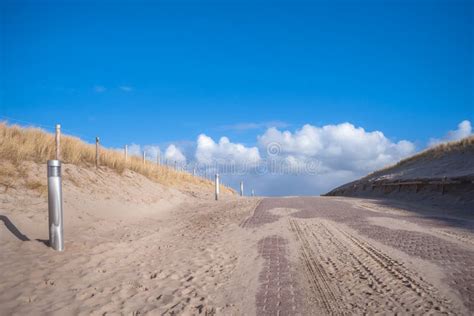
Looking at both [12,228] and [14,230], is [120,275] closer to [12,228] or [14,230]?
[14,230]

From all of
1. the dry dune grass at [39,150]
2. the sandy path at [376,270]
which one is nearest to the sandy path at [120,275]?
the sandy path at [376,270]

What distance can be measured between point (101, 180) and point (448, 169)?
1999 cm

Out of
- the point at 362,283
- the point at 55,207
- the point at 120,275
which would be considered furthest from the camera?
the point at 55,207

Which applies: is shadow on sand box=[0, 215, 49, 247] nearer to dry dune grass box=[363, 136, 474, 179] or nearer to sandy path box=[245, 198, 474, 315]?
sandy path box=[245, 198, 474, 315]

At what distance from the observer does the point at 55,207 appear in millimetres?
6098

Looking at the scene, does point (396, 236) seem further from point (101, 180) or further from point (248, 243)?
point (101, 180)

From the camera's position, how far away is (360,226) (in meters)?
9.24

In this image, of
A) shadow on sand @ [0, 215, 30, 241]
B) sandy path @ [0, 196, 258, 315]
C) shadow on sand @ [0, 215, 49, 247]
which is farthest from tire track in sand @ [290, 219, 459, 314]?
shadow on sand @ [0, 215, 30, 241]

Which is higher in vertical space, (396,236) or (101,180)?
(101,180)

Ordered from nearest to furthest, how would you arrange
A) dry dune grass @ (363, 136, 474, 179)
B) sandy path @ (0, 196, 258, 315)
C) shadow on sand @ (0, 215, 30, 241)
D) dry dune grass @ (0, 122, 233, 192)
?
sandy path @ (0, 196, 258, 315) < shadow on sand @ (0, 215, 30, 241) < dry dune grass @ (0, 122, 233, 192) < dry dune grass @ (363, 136, 474, 179)

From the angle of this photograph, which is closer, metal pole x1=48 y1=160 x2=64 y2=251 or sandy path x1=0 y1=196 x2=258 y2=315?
sandy path x1=0 y1=196 x2=258 y2=315

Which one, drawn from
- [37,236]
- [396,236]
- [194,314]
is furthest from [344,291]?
[37,236]

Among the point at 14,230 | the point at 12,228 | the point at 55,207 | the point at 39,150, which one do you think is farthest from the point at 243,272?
the point at 39,150

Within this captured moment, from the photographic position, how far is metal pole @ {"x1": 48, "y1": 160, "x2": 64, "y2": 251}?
6.09 m
